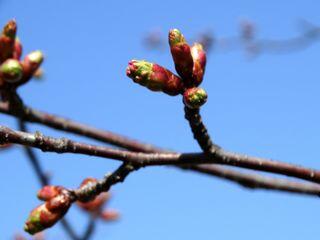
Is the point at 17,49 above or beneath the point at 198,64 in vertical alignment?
above

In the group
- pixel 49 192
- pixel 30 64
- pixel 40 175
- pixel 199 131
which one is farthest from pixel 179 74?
pixel 40 175

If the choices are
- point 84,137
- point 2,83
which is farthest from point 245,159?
point 2,83

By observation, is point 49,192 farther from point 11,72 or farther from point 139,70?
point 11,72

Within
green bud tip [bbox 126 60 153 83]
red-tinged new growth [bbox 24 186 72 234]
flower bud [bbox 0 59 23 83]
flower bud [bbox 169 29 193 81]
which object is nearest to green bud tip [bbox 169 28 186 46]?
flower bud [bbox 169 29 193 81]

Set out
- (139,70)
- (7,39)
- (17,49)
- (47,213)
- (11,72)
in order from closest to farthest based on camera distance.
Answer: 1. (139,70)
2. (47,213)
3. (11,72)
4. (7,39)
5. (17,49)

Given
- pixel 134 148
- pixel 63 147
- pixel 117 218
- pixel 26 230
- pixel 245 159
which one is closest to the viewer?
pixel 63 147

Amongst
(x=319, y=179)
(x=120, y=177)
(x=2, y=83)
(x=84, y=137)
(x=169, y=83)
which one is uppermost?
(x=2, y=83)

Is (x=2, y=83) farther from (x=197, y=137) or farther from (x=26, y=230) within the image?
(x=197, y=137)
